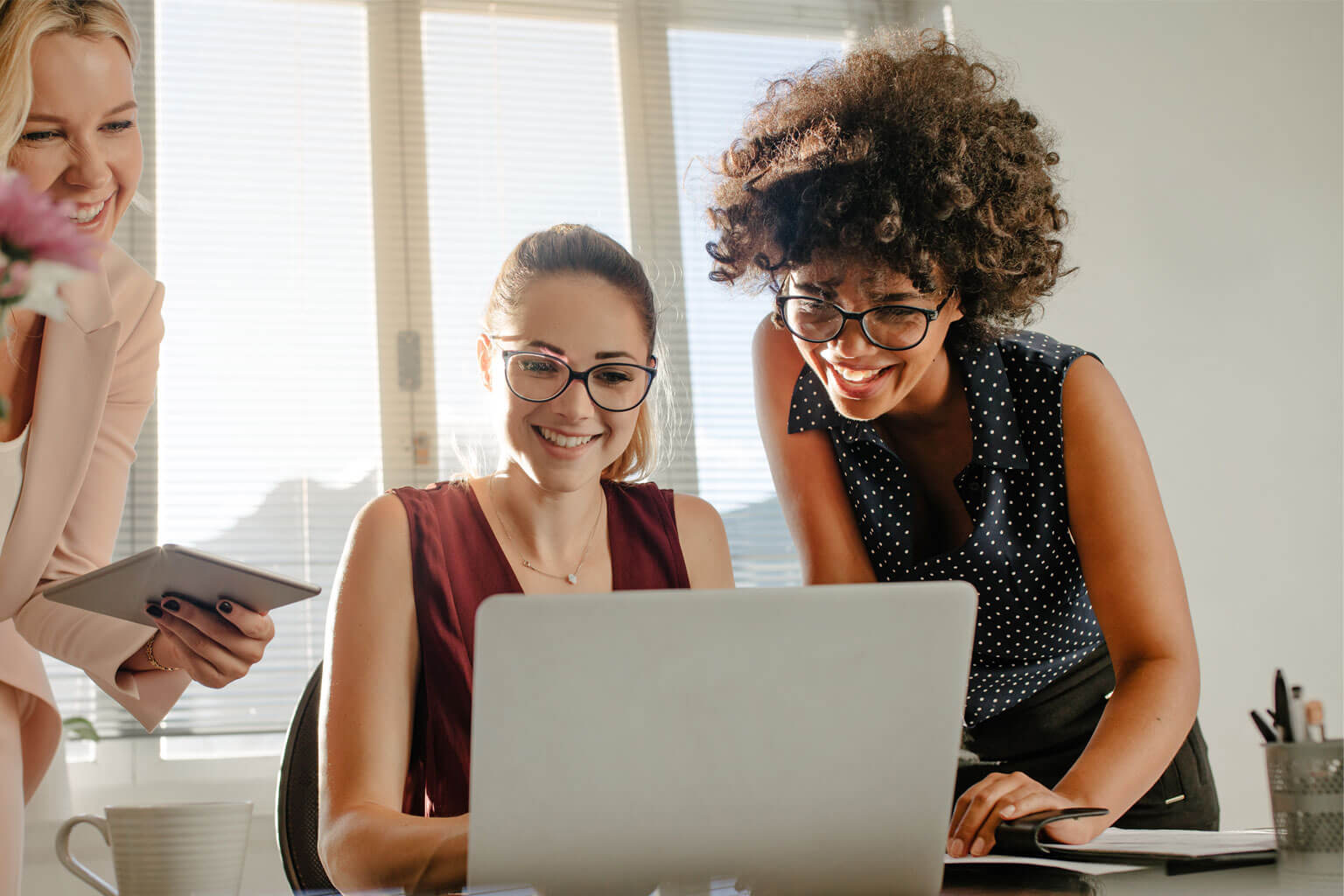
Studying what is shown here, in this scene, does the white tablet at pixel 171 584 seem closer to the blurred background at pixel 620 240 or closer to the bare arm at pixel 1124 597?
the bare arm at pixel 1124 597

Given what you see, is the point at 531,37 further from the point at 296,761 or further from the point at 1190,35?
the point at 296,761

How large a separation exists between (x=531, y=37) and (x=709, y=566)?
83.0 inches

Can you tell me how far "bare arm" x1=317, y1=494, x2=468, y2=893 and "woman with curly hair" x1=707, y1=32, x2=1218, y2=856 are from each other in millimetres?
565

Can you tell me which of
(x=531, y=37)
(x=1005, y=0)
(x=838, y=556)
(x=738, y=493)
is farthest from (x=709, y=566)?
(x=1005, y=0)

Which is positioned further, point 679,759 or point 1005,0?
point 1005,0

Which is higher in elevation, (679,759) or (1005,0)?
(1005,0)

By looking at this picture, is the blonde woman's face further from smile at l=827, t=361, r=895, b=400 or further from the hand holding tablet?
smile at l=827, t=361, r=895, b=400

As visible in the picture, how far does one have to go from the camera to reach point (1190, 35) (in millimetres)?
3283

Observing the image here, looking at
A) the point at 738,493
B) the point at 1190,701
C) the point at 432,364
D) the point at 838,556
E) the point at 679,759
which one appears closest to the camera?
the point at 679,759

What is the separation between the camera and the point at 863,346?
1338mm

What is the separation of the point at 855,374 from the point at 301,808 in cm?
81

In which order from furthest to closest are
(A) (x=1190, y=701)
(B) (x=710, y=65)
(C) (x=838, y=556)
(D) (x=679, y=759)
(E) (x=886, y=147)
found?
1. (B) (x=710, y=65)
2. (C) (x=838, y=556)
3. (E) (x=886, y=147)
4. (A) (x=1190, y=701)
5. (D) (x=679, y=759)

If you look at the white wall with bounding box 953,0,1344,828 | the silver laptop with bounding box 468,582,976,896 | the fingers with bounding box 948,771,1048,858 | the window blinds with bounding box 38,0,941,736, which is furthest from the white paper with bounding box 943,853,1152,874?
the white wall with bounding box 953,0,1344,828

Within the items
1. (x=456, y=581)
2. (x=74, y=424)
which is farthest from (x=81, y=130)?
(x=456, y=581)
